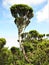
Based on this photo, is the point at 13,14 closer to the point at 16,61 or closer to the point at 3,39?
the point at 3,39

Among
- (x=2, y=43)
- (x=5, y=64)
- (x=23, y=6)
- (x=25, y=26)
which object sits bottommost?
(x=5, y=64)

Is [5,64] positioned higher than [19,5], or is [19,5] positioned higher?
[19,5]

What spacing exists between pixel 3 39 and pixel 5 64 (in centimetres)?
→ 417

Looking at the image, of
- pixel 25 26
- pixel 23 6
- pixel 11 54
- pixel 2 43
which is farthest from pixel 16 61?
pixel 23 6

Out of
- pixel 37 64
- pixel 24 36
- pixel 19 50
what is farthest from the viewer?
pixel 24 36

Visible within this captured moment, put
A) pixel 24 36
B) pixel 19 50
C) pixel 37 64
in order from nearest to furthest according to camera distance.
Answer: pixel 37 64
pixel 19 50
pixel 24 36

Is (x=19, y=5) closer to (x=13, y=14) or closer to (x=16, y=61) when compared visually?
(x=13, y=14)

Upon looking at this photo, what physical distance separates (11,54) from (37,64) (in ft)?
18.9

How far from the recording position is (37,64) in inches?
1347

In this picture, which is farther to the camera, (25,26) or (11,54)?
(11,54)

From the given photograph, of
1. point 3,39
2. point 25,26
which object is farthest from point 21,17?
point 3,39

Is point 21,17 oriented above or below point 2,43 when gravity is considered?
above

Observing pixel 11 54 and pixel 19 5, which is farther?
pixel 11 54

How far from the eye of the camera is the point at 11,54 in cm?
3828
